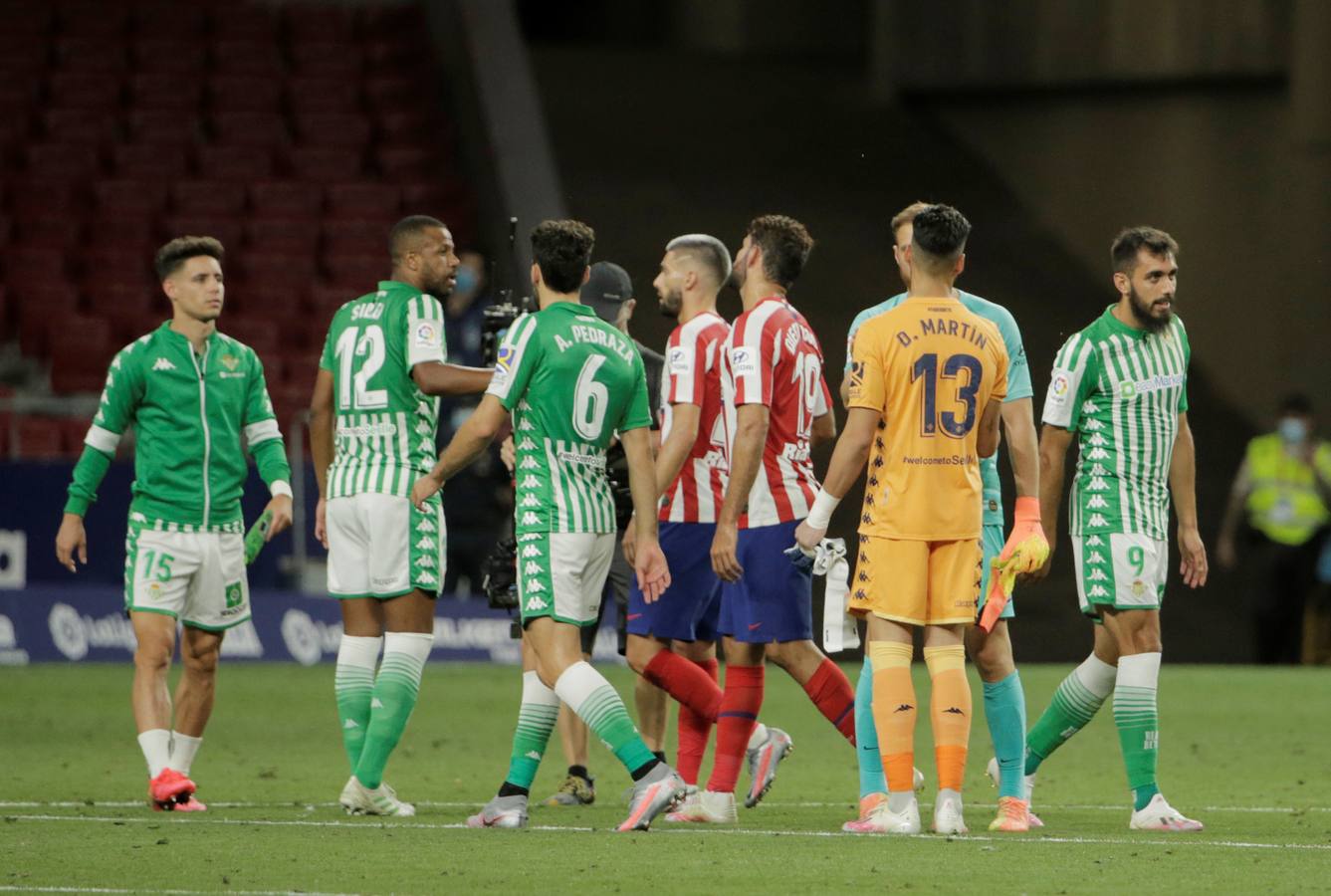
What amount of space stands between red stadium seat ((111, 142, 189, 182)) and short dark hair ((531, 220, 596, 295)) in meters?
15.6

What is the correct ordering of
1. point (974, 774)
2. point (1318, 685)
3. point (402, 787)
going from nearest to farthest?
point (402, 787)
point (974, 774)
point (1318, 685)

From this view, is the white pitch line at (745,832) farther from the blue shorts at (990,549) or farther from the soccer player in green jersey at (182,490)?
the blue shorts at (990,549)

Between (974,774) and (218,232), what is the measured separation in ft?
43.8

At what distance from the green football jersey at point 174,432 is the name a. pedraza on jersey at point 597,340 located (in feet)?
5.83

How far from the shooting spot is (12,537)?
16375mm

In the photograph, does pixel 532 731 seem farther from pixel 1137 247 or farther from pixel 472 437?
pixel 1137 247

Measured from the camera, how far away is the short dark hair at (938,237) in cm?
755

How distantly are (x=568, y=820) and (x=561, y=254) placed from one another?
2051 mm

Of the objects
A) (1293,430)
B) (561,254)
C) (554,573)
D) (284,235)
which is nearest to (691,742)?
(554,573)

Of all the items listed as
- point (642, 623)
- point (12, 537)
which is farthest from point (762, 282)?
point (12, 537)

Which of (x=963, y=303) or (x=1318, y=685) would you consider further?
(x=1318, y=685)

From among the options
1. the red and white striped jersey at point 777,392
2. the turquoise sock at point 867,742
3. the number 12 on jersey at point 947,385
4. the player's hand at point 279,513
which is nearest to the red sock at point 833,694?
the turquoise sock at point 867,742

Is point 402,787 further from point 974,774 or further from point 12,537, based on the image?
point 12,537

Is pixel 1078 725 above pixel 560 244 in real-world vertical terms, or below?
below
